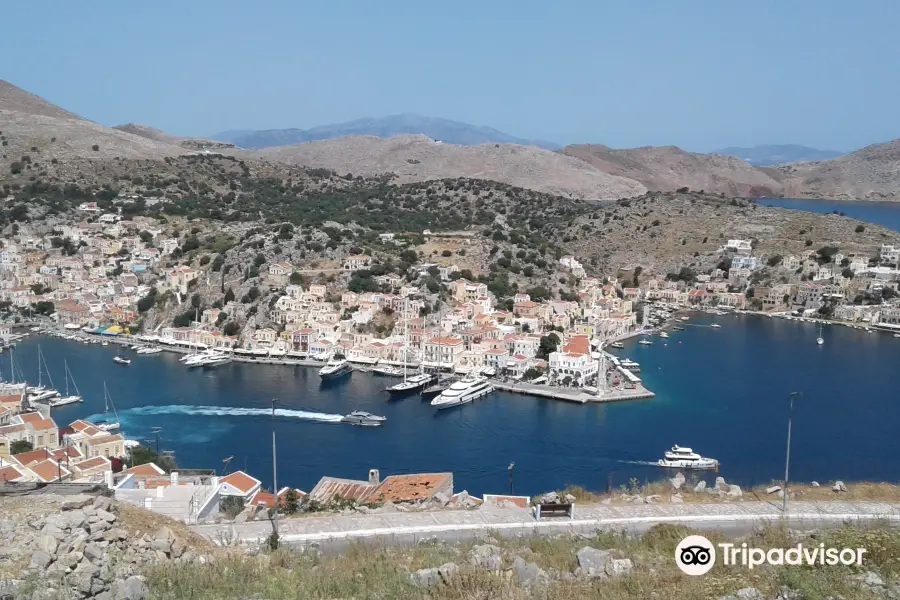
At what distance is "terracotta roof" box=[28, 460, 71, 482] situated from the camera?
12.8 metres

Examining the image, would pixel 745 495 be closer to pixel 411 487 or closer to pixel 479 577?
pixel 479 577

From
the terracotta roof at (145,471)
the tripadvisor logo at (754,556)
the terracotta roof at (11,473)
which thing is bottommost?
the terracotta roof at (145,471)

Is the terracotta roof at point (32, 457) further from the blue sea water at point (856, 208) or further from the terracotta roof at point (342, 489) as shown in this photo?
the blue sea water at point (856, 208)

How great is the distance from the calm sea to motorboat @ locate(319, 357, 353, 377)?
0.42 m

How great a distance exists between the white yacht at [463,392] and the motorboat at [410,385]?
47.5 inches

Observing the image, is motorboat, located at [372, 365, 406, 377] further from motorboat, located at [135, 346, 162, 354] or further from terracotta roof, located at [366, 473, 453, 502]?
terracotta roof, located at [366, 473, 453, 502]

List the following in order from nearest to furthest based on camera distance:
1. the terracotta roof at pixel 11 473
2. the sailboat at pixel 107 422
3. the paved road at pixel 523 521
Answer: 1. the paved road at pixel 523 521
2. the terracotta roof at pixel 11 473
3. the sailboat at pixel 107 422

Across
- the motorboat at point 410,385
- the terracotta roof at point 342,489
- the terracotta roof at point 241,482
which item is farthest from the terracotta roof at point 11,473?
the motorboat at point 410,385

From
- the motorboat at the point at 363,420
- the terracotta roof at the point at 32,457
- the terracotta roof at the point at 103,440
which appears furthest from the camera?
the motorboat at the point at 363,420

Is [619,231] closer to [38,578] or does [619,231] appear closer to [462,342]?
[462,342]

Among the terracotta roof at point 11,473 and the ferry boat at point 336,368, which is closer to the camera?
the terracotta roof at point 11,473

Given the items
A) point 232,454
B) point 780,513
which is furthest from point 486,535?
point 232,454

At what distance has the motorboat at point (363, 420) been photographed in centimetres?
2059

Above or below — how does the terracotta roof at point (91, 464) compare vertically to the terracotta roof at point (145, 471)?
below
